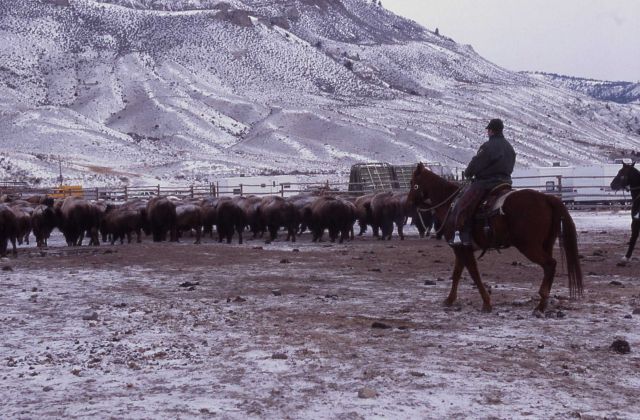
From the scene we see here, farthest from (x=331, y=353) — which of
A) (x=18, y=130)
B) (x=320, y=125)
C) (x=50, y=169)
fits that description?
(x=320, y=125)

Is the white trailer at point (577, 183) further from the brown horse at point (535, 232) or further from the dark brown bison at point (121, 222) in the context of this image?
the brown horse at point (535, 232)

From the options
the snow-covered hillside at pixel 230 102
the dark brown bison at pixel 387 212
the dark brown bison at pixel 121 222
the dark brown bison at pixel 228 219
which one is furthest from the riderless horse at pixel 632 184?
the snow-covered hillside at pixel 230 102

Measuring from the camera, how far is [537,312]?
979 cm

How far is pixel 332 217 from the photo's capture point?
25.5m

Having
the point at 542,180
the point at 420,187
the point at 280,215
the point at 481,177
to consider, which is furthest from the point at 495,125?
the point at 542,180

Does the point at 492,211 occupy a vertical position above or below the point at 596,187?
below

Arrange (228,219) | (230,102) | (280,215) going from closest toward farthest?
(280,215)
(228,219)
(230,102)

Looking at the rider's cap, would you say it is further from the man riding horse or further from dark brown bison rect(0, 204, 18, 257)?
dark brown bison rect(0, 204, 18, 257)

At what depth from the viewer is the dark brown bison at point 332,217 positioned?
1004 inches

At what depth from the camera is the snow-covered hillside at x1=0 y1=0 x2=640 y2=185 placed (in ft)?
345

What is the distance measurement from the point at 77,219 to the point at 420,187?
51.8 feet

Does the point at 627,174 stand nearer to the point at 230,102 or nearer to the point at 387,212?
the point at 387,212

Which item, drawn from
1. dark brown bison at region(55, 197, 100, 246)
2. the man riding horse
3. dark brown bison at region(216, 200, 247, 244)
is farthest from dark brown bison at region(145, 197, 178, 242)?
the man riding horse

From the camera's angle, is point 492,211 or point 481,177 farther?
point 481,177
